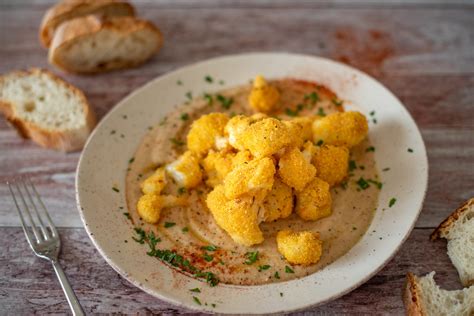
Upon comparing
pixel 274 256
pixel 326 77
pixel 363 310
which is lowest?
pixel 363 310

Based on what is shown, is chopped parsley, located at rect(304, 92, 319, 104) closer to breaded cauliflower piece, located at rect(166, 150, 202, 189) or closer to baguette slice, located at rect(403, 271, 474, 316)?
breaded cauliflower piece, located at rect(166, 150, 202, 189)

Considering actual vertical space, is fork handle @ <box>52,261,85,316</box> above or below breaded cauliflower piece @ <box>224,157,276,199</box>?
below

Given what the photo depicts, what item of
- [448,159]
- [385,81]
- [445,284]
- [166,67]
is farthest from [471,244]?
[166,67]

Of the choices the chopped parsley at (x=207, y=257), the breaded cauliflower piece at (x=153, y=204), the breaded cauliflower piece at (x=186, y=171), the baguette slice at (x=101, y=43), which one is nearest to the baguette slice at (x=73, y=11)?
the baguette slice at (x=101, y=43)

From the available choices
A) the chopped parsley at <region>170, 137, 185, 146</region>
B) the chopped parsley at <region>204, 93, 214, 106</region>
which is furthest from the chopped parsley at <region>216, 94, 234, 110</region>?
the chopped parsley at <region>170, 137, 185, 146</region>

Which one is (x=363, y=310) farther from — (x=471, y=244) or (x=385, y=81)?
(x=385, y=81)

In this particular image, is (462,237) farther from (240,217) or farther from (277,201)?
(240,217)

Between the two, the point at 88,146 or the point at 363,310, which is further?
the point at 88,146

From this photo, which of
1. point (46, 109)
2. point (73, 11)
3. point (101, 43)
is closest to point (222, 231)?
point (46, 109)
